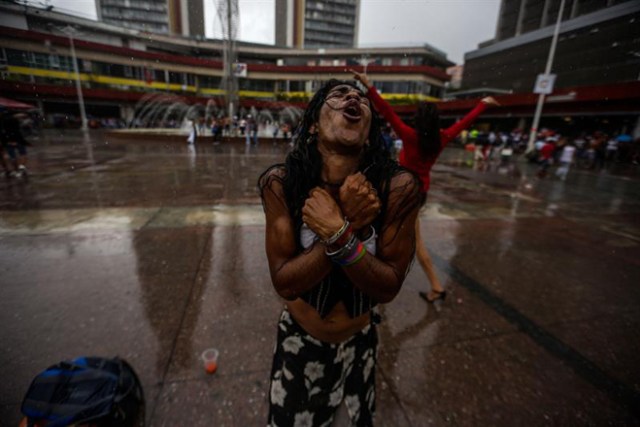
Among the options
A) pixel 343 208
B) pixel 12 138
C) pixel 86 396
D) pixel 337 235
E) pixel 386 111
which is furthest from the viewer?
pixel 12 138

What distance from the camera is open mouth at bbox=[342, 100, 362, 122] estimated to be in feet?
3.93

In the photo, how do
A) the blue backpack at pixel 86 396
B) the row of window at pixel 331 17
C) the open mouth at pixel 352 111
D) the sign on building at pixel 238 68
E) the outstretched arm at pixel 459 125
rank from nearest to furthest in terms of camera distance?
the open mouth at pixel 352 111
the blue backpack at pixel 86 396
the outstretched arm at pixel 459 125
the sign on building at pixel 238 68
the row of window at pixel 331 17

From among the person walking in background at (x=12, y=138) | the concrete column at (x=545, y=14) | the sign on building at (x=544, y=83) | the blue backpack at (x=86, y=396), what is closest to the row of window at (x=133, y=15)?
the concrete column at (x=545, y=14)

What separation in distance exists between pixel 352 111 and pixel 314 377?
116cm

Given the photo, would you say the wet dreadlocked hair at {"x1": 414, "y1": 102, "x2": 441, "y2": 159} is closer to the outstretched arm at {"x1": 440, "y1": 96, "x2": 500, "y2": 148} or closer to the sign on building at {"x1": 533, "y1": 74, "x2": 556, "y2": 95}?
the outstretched arm at {"x1": 440, "y1": 96, "x2": 500, "y2": 148}

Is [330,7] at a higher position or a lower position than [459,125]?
higher

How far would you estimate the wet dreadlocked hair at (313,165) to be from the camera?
4.23 ft

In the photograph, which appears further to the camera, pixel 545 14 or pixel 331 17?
pixel 331 17

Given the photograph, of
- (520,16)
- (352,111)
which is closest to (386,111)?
(352,111)

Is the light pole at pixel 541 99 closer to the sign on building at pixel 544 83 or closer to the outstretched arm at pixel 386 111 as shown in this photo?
the sign on building at pixel 544 83

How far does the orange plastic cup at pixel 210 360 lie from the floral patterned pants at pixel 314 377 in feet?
3.01

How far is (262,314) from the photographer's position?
2.87m

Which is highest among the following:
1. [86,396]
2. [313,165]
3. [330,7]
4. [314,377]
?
[330,7]

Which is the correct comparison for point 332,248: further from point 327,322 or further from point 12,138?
point 12,138
